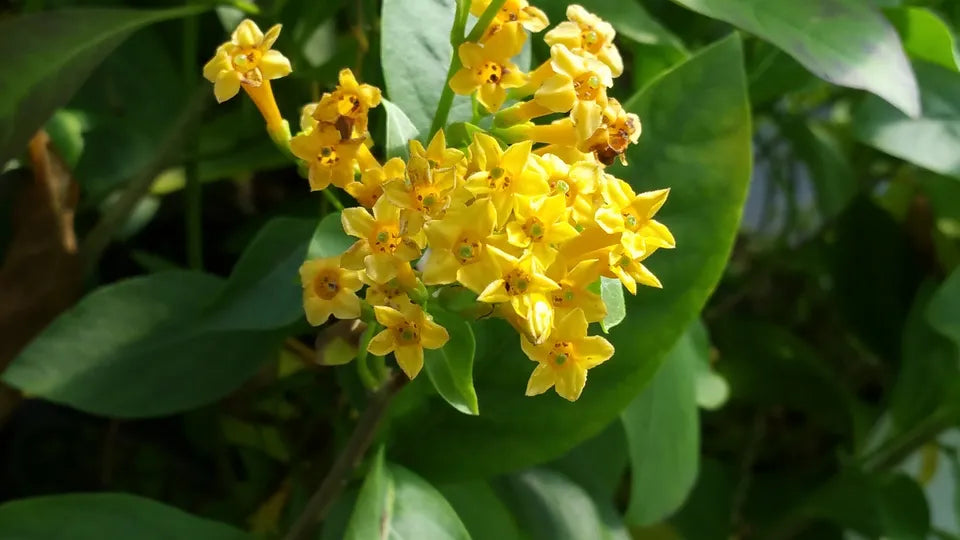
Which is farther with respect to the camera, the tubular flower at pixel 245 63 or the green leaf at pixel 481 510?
the green leaf at pixel 481 510

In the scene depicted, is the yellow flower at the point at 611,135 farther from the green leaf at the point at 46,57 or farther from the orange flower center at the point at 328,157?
the green leaf at the point at 46,57

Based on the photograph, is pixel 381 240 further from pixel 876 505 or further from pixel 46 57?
pixel 876 505

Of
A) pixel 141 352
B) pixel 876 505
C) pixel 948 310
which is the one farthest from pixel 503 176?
pixel 876 505

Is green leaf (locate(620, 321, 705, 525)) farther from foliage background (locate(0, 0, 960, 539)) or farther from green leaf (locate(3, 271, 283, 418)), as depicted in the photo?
green leaf (locate(3, 271, 283, 418))

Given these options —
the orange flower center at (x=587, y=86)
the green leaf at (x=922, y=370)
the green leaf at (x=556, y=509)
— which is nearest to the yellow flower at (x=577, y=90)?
the orange flower center at (x=587, y=86)

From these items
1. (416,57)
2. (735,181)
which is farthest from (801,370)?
(416,57)

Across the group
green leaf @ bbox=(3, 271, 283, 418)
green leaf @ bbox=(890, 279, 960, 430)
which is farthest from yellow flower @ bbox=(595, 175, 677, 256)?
green leaf @ bbox=(890, 279, 960, 430)
